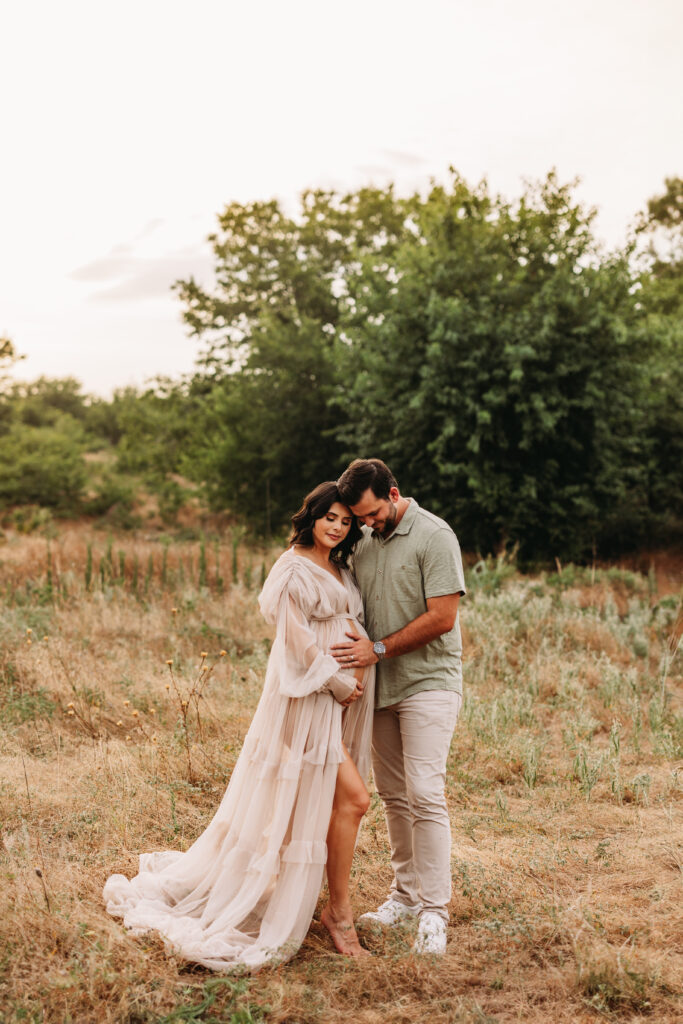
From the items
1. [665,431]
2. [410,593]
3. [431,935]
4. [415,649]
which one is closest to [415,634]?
[415,649]

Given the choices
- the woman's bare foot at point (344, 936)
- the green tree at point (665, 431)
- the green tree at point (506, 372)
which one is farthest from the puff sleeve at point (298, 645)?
the green tree at point (665, 431)

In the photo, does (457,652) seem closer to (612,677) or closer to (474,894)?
(474,894)

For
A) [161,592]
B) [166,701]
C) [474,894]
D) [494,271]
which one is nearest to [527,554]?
[494,271]

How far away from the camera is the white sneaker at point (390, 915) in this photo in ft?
13.4

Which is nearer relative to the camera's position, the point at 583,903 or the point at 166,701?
the point at 583,903

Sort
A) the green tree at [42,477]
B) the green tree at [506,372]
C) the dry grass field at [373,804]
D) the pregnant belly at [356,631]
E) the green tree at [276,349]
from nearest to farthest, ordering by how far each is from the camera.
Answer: the dry grass field at [373,804] < the pregnant belly at [356,631] < the green tree at [506,372] < the green tree at [276,349] < the green tree at [42,477]

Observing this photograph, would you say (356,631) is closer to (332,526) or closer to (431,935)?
(332,526)

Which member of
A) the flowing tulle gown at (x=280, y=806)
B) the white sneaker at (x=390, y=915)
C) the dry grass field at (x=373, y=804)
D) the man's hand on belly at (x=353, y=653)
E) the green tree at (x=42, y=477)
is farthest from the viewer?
the green tree at (x=42, y=477)

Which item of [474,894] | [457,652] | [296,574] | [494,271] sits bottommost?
[474,894]

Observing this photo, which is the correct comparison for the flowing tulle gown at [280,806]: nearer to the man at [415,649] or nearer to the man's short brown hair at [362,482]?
the man at [415,649]

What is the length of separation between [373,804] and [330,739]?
198cm

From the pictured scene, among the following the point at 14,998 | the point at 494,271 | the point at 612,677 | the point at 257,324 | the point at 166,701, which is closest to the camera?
the point at 14,998

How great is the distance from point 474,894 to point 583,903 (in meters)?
0.51

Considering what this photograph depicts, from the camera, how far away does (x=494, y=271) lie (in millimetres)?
15148
